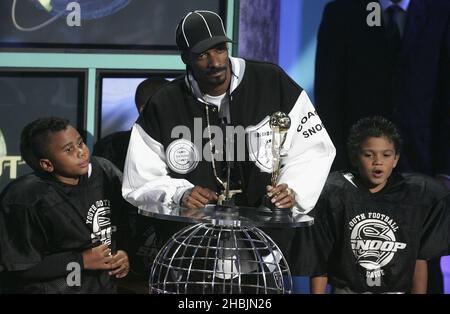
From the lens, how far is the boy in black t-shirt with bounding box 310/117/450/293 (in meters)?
5.33

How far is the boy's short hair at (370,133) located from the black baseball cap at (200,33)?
1.02 meters

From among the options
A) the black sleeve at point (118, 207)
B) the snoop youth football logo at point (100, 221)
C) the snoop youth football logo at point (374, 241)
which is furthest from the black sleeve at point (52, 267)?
the snoop youth football logo at point (374, 241)

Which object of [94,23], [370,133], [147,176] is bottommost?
[147,176]

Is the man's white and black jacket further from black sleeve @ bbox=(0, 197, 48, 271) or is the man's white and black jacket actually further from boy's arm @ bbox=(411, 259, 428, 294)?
boy's arm @ bbox=(411, 259, 428, 294)

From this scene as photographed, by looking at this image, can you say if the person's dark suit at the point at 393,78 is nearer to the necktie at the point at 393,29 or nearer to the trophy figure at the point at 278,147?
the necktie at the point at 393,29

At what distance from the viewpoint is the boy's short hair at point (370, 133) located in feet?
17.6

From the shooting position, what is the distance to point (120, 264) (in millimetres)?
5250

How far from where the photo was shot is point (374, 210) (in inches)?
211

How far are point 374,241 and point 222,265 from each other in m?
1.17

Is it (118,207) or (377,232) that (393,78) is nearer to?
(377,232)

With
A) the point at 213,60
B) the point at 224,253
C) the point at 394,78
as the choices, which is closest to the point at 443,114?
the point at 394,78

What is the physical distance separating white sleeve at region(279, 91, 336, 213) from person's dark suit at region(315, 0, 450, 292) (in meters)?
0.82

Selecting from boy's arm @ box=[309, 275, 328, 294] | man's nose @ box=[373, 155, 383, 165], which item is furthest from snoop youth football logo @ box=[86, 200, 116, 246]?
man's nose @ box=[373, 155, 383, 165]
